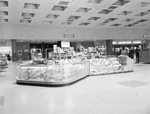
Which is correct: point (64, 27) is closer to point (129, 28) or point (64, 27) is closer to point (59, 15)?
point (59, 15)

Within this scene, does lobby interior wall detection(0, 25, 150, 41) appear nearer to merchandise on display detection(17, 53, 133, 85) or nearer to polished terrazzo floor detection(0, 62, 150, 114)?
merchandise on display detection(17, 53, 133, 85)

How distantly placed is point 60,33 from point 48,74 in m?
12.1

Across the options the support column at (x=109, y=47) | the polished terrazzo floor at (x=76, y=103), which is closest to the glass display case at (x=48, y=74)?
the polished terrazzo floor at (x=76, y=103)

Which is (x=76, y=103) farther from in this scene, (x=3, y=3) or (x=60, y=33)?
(x=60, y=33)

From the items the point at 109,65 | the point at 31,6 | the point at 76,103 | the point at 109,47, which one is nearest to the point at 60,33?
the point at 109,47

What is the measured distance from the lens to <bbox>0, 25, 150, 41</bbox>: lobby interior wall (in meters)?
15.8

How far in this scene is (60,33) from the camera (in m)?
17.5

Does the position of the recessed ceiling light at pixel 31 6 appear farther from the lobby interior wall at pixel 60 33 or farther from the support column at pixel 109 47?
the support column at pixel 109 47

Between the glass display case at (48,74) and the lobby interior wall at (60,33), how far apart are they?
9.11 meters

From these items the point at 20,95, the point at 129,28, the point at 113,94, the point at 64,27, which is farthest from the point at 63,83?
the point at 129,28

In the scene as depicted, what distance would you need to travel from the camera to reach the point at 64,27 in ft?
57.9

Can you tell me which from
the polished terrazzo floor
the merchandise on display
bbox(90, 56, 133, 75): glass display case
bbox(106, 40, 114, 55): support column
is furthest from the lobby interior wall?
the polished terrazzo floor

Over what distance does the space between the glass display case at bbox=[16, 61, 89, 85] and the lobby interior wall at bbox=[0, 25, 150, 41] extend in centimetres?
911

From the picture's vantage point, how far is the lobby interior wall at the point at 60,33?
1580cm
